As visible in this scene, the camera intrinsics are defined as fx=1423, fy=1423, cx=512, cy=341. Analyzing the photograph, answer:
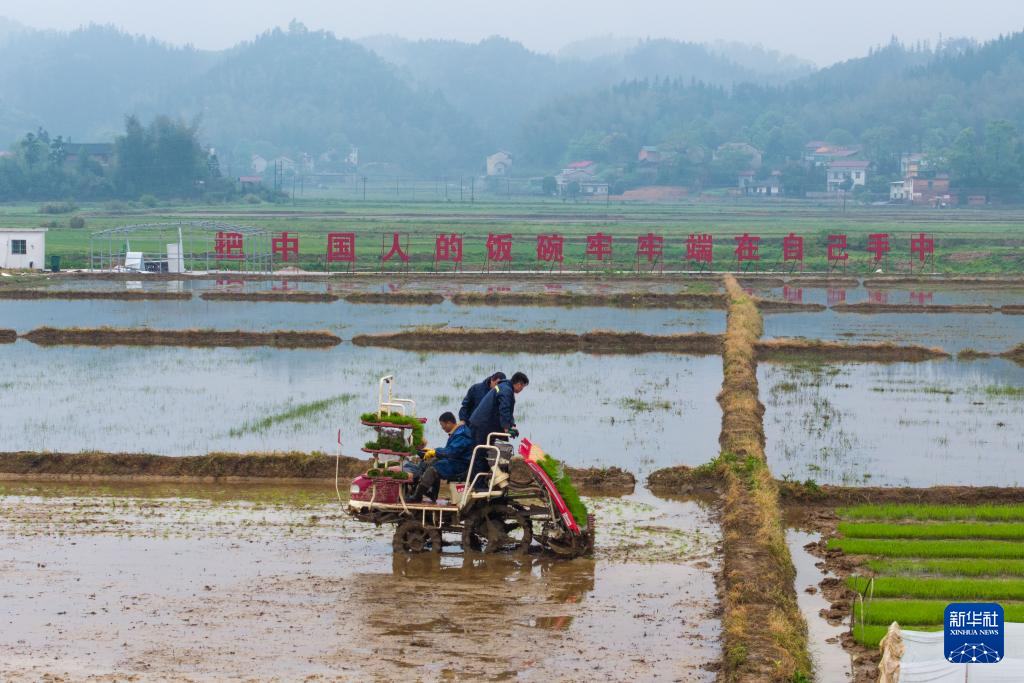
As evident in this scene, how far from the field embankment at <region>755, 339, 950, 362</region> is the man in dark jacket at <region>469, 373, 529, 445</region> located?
1413cm

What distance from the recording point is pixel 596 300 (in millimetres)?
35531

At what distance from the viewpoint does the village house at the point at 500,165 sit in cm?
16225

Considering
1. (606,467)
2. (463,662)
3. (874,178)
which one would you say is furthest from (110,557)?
(874,178)

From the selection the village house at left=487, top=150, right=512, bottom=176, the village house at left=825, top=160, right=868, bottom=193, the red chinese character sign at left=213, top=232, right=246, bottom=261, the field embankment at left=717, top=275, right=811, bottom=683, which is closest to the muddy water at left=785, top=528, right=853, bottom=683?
the field embankment at left=717, top=275, right=811, bottom=683

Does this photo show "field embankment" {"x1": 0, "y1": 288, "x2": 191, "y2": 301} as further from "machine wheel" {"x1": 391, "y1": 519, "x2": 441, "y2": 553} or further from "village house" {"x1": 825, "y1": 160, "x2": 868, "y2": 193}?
"village house" {"x1": 825, "y1": 160, "x2": 868, "y2": 193}

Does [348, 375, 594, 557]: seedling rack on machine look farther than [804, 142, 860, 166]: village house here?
No

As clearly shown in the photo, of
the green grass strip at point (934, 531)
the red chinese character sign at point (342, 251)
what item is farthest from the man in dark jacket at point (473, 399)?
the red chinese character sign at point (342, 251)

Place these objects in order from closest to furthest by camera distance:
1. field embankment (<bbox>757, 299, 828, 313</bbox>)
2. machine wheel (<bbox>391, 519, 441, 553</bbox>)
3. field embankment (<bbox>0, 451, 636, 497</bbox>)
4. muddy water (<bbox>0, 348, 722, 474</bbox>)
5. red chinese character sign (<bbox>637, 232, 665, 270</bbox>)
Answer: machine wheel (<bbox>391, 519, 441, 553</bbox>), field embankment (<bbox>0, 451, 636, 497</bbox>), muddy water (<bbox>0, 348, 722, 474</bbox>), field embankment (<bbox>757, 299, 828, 313</bbox>), red chinese character sign (<bbox>637, 232, 665, 270</bbox>)

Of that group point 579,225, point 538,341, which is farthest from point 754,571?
point 579,225

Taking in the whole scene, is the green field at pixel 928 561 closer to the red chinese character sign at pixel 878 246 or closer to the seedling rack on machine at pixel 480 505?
the seedling rack on machine at pixel 480 505

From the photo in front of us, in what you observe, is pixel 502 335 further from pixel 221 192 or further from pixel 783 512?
pixel 221 192

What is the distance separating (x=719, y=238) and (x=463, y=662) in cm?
5379

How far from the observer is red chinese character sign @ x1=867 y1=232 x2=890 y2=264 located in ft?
156

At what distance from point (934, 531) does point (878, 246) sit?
3615 cm
